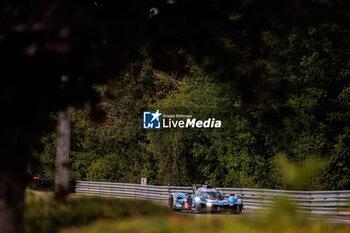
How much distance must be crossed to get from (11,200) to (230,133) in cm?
2593

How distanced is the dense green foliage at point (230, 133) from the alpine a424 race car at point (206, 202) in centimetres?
237

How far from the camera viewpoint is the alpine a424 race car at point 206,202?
1679cm

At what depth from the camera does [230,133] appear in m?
29.7

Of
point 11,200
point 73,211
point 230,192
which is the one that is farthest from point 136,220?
point 230,192

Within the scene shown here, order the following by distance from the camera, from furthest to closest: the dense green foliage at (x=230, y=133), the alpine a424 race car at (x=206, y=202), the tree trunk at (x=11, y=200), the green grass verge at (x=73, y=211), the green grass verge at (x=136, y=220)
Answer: the dense green foliage at (x=230, y=133), the alpine a424 race car at (x=206, y=202), the green grass verge at (x=73, y=211), the green grass verge at (x=136, y=220), the tree trunk at (x=11, y=200)

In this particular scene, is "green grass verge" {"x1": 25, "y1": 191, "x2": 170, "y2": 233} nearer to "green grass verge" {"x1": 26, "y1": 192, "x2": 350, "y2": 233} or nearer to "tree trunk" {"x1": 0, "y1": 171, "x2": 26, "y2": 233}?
"green grass verge" {"x1": 26, "y1": 192, "x2": 350, "y2": 233}

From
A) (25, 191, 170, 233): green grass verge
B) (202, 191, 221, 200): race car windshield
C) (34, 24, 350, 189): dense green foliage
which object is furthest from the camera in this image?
(34, 24, 350, 189): dense green foliage

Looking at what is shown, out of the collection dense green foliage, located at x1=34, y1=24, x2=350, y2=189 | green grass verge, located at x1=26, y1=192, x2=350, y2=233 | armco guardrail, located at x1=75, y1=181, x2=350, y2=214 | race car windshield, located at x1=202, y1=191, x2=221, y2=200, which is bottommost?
armco guardrail, located at x1=75, y1=181, x2=350, y2=214

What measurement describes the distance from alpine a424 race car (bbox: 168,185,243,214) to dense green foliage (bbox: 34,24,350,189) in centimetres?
237

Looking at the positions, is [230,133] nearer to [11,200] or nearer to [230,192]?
[230,192]

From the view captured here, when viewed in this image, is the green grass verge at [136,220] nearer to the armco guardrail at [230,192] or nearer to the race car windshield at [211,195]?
the armco guardrail at [230,192]

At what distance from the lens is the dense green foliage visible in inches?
974

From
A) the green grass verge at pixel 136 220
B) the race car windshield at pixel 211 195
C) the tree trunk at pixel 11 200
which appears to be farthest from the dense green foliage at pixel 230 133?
the tree trunk at pixel 11 200

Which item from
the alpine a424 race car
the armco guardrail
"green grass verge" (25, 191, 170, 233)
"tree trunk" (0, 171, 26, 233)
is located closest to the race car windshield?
the alpine a424 race car
